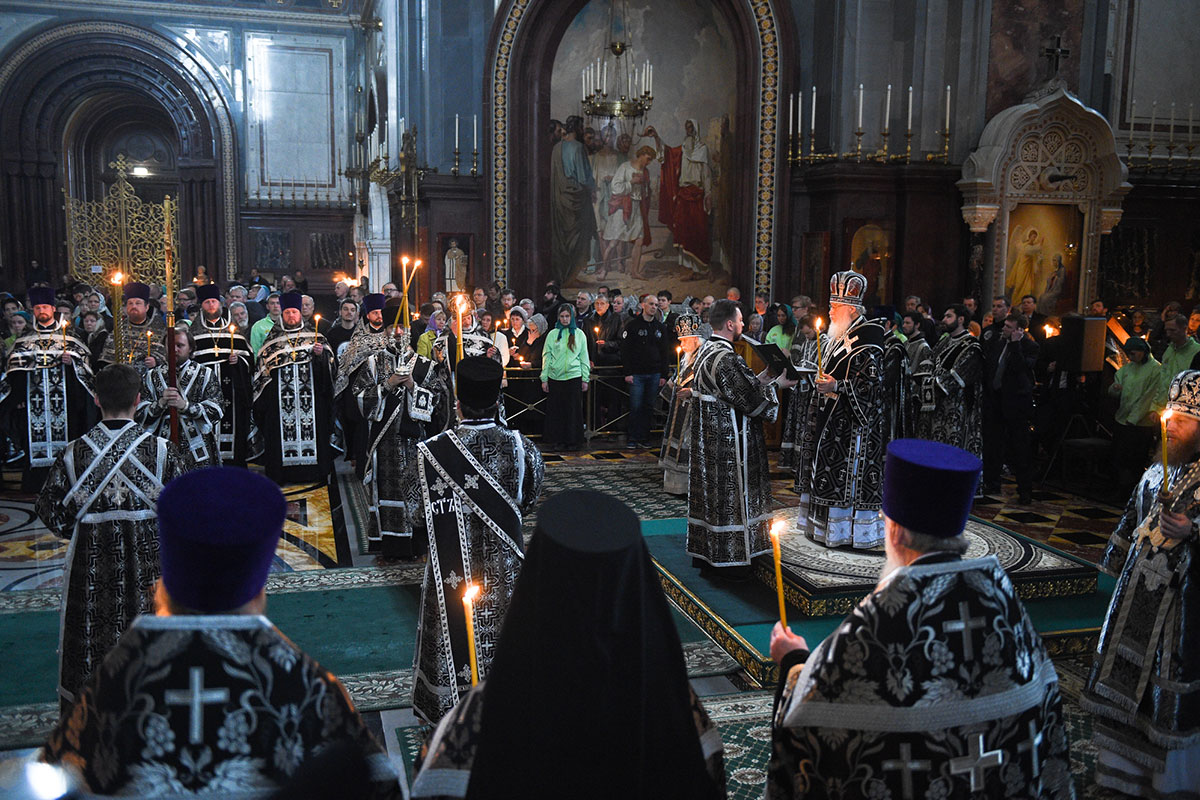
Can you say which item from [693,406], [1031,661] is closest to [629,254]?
[693,406]

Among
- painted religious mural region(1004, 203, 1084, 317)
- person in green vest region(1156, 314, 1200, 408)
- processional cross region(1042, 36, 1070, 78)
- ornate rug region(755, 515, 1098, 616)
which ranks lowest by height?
ornate rug region(755, 515, 1098, 616)

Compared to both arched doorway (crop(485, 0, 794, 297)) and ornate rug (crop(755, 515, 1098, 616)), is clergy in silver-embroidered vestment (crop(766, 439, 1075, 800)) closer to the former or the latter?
ornate rug (crop(755, 515, 1098, 616))

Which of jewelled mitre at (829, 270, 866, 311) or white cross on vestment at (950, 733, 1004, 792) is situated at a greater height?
jewelled mitre at (829, 270, 866, 311)

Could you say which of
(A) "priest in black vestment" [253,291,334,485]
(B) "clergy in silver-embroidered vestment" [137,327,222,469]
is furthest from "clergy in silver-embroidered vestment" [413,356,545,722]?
(A) "priest in black vestment" [253,291,334,485]

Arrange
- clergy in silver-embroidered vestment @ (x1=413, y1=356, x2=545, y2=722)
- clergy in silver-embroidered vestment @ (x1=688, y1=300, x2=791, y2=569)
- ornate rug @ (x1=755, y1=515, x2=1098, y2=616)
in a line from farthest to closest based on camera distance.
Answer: clergy in silver-embroidered vestment @ (x1=688, y1=300, x2=791, y2=569)
ornate rug @ (x1=755, y1=515, x2=1098, y2=616)
clergy in silver-embroidered vestment @ (x1=413, y1=356, x2=545, y2=722)

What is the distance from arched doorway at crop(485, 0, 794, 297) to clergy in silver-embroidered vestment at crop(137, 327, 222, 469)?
756 centimetres

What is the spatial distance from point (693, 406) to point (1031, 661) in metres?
4.60

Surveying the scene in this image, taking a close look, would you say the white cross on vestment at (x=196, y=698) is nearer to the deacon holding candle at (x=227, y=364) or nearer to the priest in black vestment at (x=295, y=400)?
the deacon holding candle at (x=227, y=364)

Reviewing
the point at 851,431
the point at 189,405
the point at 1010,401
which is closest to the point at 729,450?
the point at 851,431

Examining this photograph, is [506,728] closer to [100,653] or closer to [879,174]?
[100,653]

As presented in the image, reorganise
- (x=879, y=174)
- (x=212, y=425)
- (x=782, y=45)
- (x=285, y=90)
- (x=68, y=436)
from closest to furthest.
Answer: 1. (x=212, y=425)
2. (x=68, y=436)
3. (x=879, y=174)
4. (x=782, y=45)
5. (x=285, y=90)

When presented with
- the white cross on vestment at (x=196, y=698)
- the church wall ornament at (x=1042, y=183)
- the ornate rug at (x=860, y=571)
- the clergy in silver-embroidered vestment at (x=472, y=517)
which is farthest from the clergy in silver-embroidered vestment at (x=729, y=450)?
the church wall ornament at (x=1042, y=183)

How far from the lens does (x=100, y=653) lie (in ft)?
14.2

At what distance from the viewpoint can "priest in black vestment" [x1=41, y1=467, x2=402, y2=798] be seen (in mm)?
1823
